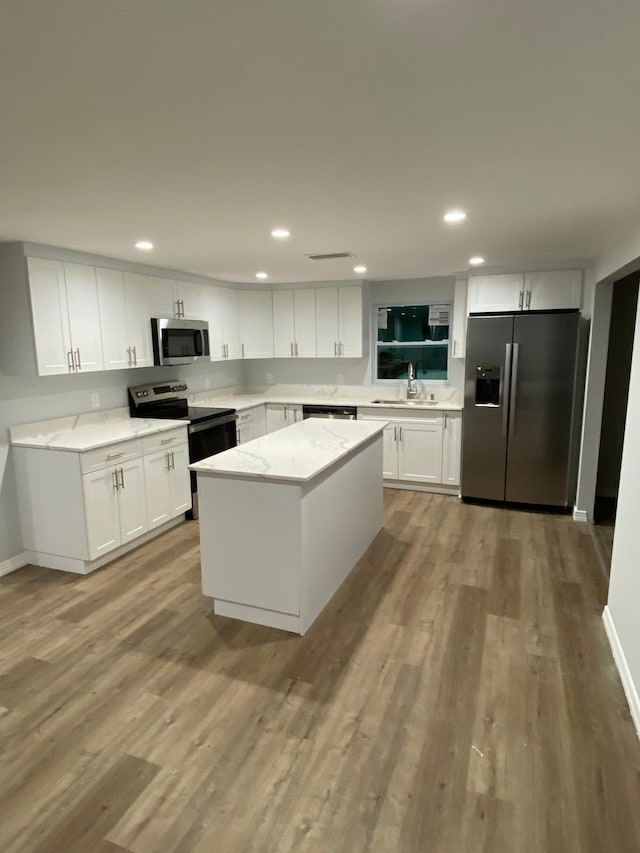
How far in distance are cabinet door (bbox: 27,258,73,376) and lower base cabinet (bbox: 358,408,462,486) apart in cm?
298

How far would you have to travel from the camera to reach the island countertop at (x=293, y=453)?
2.64 m

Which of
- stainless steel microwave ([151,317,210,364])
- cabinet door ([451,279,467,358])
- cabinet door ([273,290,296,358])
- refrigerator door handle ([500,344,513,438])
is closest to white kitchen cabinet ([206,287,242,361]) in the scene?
stainless steel microwave ([151,317,210,364])

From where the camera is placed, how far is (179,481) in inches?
169

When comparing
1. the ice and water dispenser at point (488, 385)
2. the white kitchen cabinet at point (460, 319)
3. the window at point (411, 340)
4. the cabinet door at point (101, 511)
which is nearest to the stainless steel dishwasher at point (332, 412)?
the window at point (411, 340)

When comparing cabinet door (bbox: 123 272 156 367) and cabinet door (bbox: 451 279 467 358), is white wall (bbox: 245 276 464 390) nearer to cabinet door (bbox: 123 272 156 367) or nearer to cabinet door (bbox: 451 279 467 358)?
cabinet door (bbox: 451 279 467 358)

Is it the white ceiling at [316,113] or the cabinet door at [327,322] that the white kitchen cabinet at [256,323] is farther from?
the white ceiling at [316,113]

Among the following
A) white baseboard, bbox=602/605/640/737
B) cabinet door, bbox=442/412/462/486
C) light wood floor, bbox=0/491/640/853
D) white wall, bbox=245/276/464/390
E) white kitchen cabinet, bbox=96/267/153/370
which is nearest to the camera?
light wood floor, bbox=0/491/640/853

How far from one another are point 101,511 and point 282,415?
8.93 feet

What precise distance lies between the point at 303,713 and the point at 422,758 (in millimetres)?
540

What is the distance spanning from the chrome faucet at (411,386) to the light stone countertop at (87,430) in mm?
2664

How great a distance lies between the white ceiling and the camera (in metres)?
1.05

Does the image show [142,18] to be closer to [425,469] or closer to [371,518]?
[371,518]

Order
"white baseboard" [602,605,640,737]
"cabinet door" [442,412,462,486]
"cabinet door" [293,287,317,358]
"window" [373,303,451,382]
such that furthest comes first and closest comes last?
"cabinet door" [293,287,317,358]
"window" [373,303,451,382]
"cabinet door" [442,412,462,486]
"white baseboard" [602,605,640,737]

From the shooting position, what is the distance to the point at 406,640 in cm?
270
